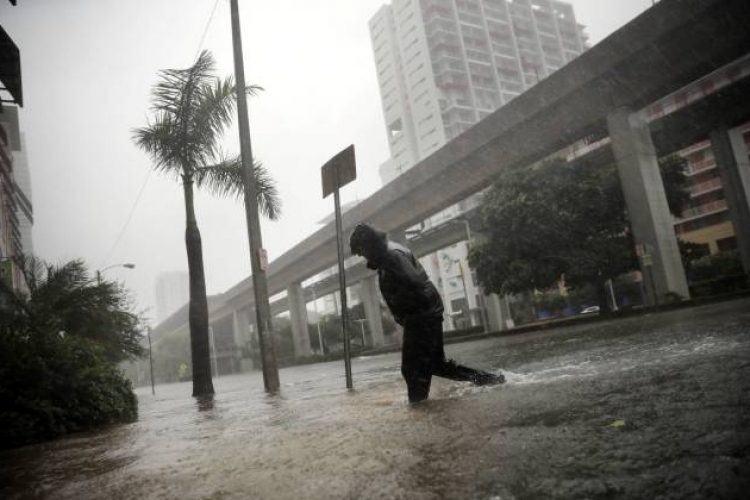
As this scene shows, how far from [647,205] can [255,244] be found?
1503 centimetres

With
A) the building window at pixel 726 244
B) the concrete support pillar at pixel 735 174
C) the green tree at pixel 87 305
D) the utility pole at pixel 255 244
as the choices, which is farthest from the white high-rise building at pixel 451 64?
the utility pole at pixel 255 244

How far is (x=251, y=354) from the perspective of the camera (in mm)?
56969

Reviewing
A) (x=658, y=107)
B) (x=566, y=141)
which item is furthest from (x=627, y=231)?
(x=658, y=107)

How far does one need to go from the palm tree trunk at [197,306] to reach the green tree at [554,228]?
12889 mm

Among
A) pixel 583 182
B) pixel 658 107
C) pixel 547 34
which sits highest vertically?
pixel 547 34

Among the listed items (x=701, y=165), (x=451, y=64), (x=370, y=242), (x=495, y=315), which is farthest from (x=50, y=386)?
(x=451, y=64)

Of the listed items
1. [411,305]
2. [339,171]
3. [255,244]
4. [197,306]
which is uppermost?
[339,171]

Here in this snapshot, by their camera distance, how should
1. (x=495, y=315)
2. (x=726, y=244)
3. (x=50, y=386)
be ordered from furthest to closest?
(x=726, y=244) → (x=495, y=315) → (x=50, y=386)

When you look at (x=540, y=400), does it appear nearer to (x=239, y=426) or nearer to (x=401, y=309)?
(x=401, y=309)

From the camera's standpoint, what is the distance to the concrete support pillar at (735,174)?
74.1 ft

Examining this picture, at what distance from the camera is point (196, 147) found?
13.2 meters

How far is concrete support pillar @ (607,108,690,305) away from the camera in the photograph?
57.5 ft

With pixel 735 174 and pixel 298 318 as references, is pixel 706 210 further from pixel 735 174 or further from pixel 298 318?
pixel 298 318

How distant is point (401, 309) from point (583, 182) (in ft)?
63.6
